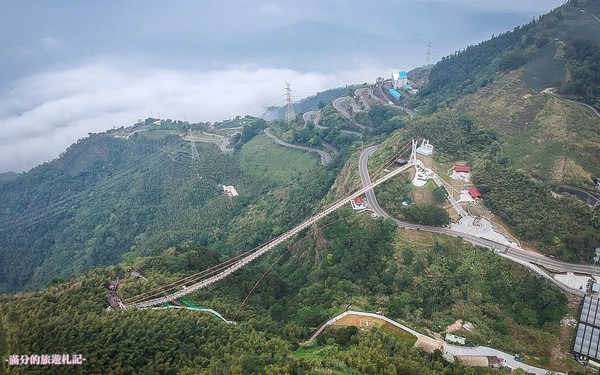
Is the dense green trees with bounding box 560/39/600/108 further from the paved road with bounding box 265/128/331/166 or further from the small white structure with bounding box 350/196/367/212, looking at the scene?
the paved road with bounding box 265/128/331/166

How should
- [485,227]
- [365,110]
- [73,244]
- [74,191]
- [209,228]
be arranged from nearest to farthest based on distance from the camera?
[485,227], [209,228], [73,244], [365,110], [74,191]

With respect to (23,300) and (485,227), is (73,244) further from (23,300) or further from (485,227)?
(485,227)

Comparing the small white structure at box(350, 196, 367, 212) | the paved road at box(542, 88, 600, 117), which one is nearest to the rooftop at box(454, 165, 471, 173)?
the small white structure at box(350, 196, 367, 212)

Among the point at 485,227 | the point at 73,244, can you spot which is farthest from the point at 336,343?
the point at 73,244

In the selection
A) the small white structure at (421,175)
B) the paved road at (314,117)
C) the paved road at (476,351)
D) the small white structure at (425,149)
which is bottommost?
the paved road at (476,351)

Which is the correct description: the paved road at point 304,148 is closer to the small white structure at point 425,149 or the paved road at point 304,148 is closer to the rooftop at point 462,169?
the small white structure at point 425,149

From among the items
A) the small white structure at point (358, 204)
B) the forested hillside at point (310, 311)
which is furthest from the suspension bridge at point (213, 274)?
the forested hillside at point (310, 311)
